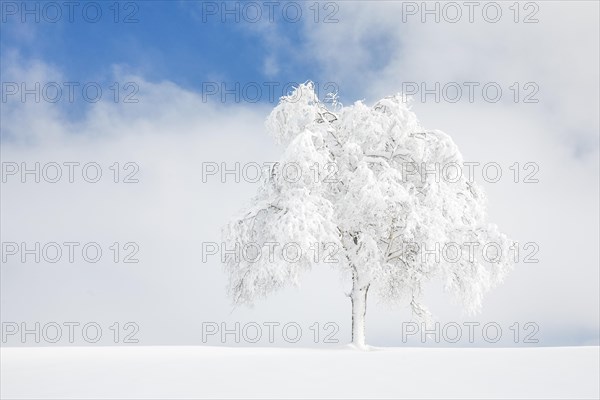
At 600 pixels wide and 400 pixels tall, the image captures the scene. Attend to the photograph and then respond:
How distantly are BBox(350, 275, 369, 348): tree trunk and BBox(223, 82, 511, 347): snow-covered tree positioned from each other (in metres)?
0.03

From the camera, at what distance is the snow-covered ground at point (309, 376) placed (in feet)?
33.5

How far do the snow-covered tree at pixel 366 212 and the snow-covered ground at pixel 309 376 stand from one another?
518cm

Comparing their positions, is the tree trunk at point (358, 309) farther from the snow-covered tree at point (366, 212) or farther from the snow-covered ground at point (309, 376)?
the snow-covered ground at point (309, 376)

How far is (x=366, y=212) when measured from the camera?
20.4 m

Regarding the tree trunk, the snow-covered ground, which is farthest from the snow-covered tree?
the snow-covered ground

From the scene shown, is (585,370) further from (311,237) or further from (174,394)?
(311,237)

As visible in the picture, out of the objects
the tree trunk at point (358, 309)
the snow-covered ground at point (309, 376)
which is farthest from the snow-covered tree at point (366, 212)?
the snow-covered ground at point (309, 376)

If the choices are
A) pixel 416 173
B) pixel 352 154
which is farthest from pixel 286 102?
pixel 416 173

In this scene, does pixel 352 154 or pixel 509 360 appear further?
pixel 352 154

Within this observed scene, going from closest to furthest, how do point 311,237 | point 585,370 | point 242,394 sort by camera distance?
point 242,394 → point 585,370 → point 311,237

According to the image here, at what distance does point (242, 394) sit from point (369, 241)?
35.9 feet

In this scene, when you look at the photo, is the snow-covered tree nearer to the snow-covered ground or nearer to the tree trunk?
the tree trunk

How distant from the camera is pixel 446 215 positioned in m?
20.7

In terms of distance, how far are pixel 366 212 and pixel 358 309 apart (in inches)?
129
